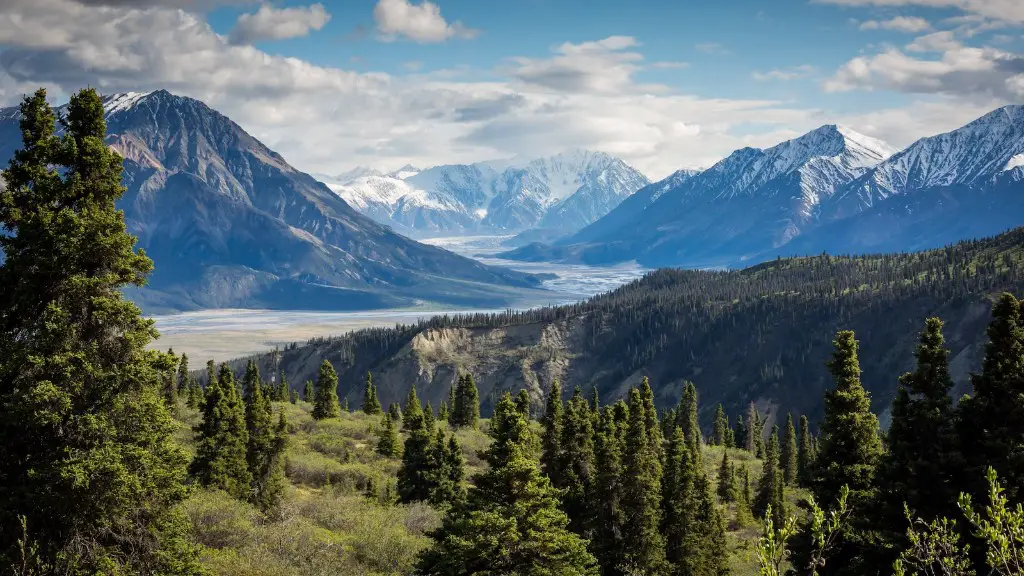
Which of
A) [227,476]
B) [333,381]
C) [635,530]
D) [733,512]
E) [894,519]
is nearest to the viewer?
[894,519]

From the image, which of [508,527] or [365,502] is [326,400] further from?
[508,527]

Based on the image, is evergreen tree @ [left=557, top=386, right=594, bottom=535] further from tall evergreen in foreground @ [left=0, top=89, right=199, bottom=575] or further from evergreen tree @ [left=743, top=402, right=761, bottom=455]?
evergreen tree @ [left=743, top=402, right=761, bottom=455]

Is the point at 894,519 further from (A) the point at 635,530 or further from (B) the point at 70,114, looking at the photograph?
(B) the point at 70,114

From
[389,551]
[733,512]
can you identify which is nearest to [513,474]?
[389,551]

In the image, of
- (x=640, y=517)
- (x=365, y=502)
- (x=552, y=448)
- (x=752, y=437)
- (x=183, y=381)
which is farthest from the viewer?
(x=752, y=437)

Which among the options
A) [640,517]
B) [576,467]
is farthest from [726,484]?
[640,517]

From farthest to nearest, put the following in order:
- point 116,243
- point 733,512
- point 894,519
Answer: point 733,512, point 894,519, point 116,243
